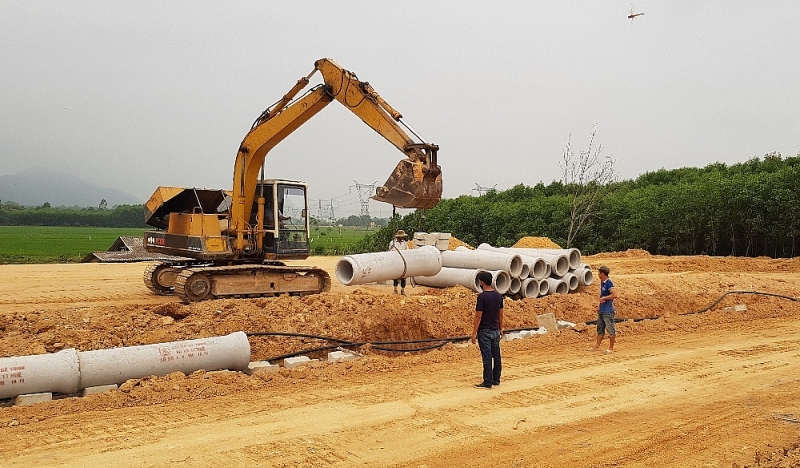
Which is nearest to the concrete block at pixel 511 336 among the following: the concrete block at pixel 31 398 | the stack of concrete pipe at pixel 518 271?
the stack of concrete pipe at pixel 518 271

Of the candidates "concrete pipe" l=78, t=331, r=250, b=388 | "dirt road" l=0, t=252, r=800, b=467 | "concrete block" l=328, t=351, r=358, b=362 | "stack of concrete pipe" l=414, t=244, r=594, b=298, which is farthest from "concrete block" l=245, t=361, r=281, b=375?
"stack of concrete pipe" l=414, t=244, r=594, b=298

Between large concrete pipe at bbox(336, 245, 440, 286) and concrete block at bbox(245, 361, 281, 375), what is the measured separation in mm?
3301

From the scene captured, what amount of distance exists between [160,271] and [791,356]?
43.5 ft

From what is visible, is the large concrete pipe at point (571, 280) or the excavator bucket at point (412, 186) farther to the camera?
the large concrete pipe at point (571, 280)

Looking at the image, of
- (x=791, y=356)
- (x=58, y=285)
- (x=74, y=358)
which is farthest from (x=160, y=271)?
(x=791, y=356)

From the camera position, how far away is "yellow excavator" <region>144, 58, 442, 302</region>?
13.5 m

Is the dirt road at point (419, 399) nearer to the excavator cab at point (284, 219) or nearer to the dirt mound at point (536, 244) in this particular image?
the excavator cab at point (284, 219)

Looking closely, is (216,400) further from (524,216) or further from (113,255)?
(524,216)

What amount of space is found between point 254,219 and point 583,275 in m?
8.51

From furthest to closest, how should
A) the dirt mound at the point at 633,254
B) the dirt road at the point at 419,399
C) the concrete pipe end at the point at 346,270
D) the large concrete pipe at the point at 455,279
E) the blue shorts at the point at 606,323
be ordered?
the dirt mound at the point at 633,254, the large concrete pipe at the point at 455,279, the concrete pipe end at the point at 346,270, the blue shorts at the point at 606,323, the dirt road at the point at 419,399

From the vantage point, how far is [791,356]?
9.92m

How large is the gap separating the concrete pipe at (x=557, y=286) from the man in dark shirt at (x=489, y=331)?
813 cm

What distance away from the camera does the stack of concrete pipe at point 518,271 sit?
1482 cm

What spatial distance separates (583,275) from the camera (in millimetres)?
16703
